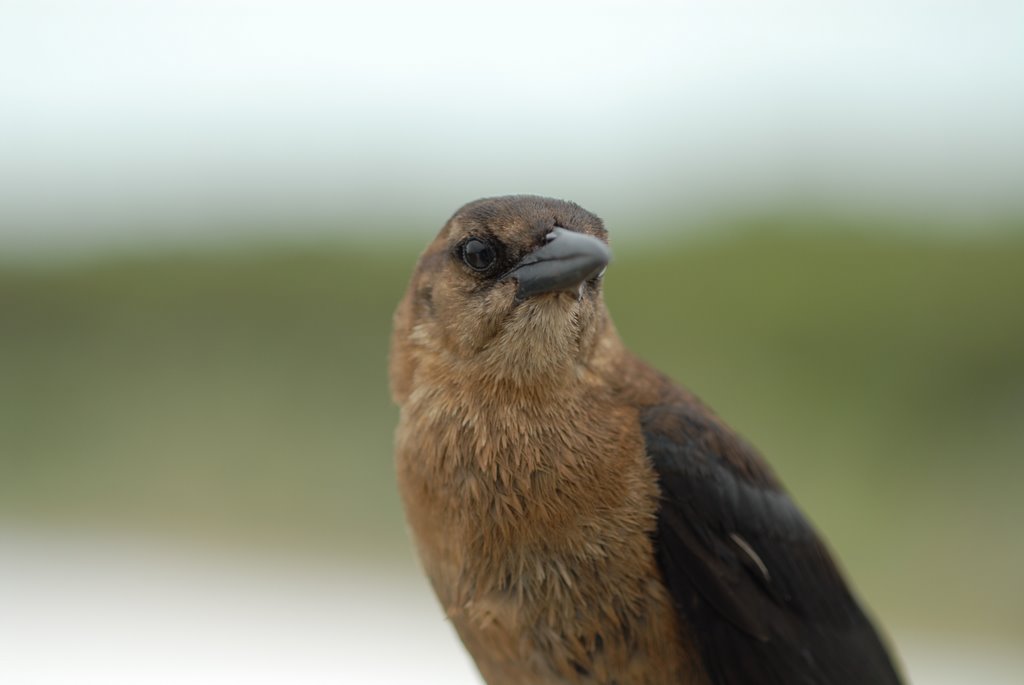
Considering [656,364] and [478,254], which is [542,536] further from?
[656,364]

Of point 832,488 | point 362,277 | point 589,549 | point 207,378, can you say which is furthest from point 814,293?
point 589,549

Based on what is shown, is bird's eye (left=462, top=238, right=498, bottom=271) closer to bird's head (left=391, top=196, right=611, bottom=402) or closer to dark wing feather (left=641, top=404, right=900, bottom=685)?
bird's head (left=391, top=196, right=611, bottom=402)

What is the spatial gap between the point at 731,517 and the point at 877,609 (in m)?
4.73

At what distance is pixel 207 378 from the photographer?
9.09m

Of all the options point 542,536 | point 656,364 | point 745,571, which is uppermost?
point 656,364

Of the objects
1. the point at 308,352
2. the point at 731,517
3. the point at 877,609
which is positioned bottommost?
the point at 877,609

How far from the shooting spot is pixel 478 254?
307 centimetres

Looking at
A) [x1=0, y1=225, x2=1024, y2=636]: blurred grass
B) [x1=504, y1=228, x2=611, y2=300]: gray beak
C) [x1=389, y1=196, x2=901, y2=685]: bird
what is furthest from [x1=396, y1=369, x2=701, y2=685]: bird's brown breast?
[x1=0, y1=225, x2=1024, y2=636]: blurred grass

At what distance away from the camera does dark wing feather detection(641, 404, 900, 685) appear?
10.2 ft

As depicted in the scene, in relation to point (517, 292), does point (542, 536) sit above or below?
below

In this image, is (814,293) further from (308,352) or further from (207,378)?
(207,378)

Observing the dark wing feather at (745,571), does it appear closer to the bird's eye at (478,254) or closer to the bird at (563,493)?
the bird at (563,493)

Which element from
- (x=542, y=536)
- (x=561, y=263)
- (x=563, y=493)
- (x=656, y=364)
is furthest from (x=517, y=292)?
(x=656, y=364)

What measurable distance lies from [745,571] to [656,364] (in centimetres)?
508
